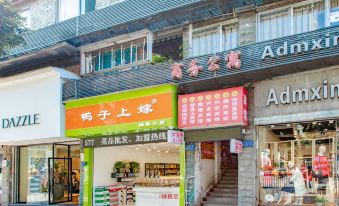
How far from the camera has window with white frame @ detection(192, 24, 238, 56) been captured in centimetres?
1511

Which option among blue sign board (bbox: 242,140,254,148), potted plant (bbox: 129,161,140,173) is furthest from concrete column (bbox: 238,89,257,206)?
potted plant (bbox: 129,161,140,173)

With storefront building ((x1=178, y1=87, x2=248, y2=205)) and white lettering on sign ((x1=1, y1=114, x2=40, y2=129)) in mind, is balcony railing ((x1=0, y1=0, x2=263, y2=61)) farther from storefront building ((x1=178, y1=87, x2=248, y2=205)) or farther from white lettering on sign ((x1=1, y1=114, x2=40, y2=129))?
white lettering on sign ((x1=1, y1=114, x2=40, y2=129))

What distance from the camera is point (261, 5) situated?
1425 cm

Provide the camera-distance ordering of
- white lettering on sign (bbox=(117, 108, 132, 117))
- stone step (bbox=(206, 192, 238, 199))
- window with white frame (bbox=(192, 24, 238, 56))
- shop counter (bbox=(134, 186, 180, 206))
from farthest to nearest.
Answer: white lettering on sign (bbox=(117, 108, 132, 117)) → shop counter (bbox=(134, 186, 180, 206)) → stone step (bbox=(206, 192, 238, 199)) → window with white frame (bbox=(192, 24, 238, 56))

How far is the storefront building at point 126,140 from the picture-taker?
15477 millimetres

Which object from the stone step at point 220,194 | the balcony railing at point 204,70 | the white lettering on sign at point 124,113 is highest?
the balcony railing at point 204,70

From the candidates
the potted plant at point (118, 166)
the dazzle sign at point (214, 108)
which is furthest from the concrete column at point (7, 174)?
the dazzle sign at point (214, 108)

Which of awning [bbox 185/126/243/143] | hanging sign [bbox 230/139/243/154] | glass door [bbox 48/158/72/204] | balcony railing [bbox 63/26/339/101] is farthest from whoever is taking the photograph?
glass door [bbox 48/158/72/204]

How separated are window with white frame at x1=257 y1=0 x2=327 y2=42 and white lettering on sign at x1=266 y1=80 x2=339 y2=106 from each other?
1854mm

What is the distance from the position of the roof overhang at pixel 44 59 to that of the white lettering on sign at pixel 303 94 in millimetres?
9330

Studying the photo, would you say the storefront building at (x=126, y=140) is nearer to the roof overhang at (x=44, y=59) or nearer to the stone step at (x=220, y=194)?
the stone step at (x=220, y=194)

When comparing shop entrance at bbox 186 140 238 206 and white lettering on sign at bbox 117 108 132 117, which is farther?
white lettering on sign at bbox 117 108 132 117

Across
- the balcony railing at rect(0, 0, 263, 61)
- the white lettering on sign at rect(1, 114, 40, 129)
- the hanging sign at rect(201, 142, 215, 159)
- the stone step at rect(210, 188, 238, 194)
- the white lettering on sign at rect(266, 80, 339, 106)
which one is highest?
the balcony railing at rect(0, 0, 263, 61)

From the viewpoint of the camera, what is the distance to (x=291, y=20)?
13.7m
